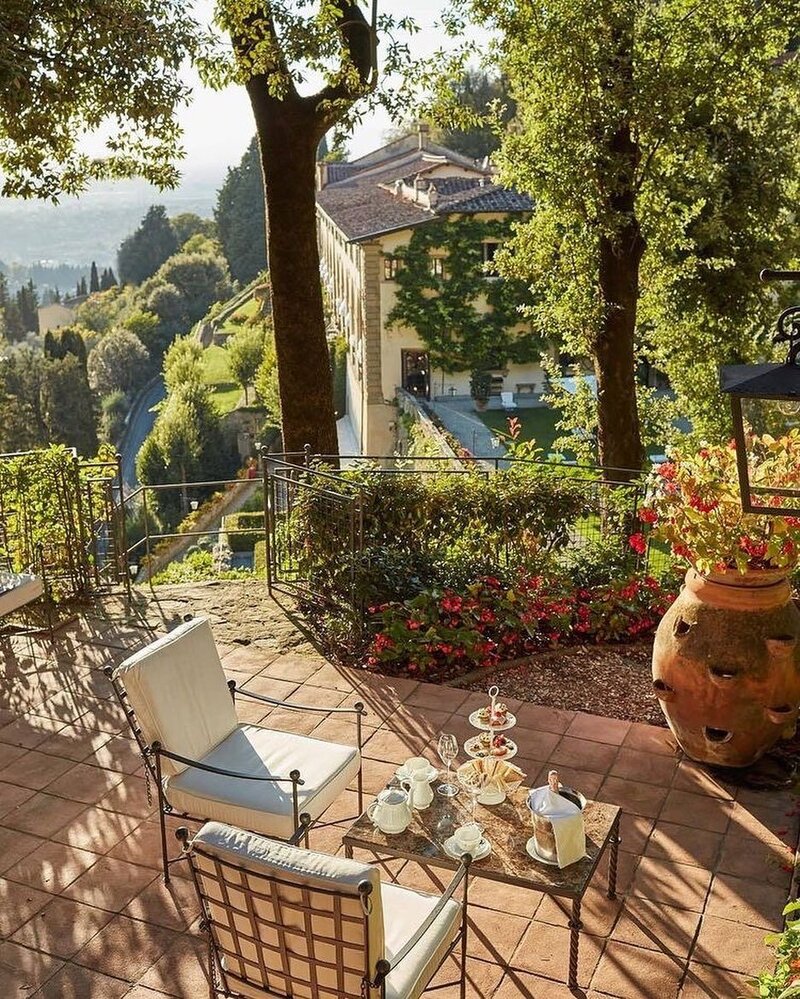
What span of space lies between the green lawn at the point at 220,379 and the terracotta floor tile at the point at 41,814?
141ft

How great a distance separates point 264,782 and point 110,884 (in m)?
0.84

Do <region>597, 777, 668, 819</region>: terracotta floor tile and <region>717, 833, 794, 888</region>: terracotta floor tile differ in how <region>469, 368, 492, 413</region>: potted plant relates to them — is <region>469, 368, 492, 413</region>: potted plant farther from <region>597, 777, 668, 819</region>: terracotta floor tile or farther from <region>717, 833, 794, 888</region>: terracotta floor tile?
<region>717, 833, 794, 888</region>: terracotta floor tile

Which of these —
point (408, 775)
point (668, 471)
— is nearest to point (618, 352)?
point (668, 471)

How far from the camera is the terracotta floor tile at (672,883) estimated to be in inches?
167

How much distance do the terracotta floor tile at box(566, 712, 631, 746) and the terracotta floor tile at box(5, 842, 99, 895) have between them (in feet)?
8.76

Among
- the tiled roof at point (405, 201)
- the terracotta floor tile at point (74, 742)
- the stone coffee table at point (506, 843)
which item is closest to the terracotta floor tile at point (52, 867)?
the terracotta floor tile at point (74, 742)

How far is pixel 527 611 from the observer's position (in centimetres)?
689

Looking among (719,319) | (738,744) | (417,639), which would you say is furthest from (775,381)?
(719,319)

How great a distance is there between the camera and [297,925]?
2832mm

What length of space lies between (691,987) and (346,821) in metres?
1.71

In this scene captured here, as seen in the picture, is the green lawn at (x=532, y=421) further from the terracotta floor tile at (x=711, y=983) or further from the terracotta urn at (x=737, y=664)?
the terracotta floor tile at (x=711, y=983)

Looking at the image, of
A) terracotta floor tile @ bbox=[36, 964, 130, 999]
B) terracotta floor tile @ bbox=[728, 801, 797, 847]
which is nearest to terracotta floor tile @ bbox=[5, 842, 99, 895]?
terracotta floor tile @ bbox=[36, 964, 130, 999]

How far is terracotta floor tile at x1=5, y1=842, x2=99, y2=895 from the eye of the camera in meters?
4.41

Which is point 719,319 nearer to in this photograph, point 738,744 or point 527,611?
point 527,611
